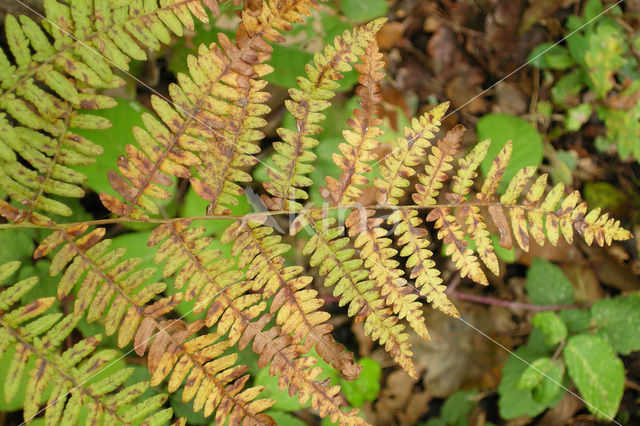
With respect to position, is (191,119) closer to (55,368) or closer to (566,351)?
(55,368)

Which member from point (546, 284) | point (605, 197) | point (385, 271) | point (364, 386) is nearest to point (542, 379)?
point (546, 284)

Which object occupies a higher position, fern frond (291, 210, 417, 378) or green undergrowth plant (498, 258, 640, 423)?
fern frond (291, 210, 417, 378)

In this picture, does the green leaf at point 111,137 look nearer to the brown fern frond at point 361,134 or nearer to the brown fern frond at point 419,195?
the brown fern frond at point 361,134

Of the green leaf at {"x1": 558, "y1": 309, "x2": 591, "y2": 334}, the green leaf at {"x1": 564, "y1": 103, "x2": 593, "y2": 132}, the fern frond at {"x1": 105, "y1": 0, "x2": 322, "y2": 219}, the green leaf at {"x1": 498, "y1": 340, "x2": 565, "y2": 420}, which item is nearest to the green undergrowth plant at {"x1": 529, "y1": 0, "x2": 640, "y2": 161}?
the green leaf at {"x1": 564, "y1": 103, "x2": 593, "y2": 132}

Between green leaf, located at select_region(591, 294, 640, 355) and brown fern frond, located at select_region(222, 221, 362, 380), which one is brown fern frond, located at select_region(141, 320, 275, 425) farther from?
green leaf, located at select_region(591, 294, 640, 355)

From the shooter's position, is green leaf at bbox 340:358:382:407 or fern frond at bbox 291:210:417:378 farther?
green leaf at bbox 340:358:382:407

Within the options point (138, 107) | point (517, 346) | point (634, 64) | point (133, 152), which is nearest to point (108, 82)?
point (133, 152)

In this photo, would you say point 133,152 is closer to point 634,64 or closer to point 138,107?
point 138,107
